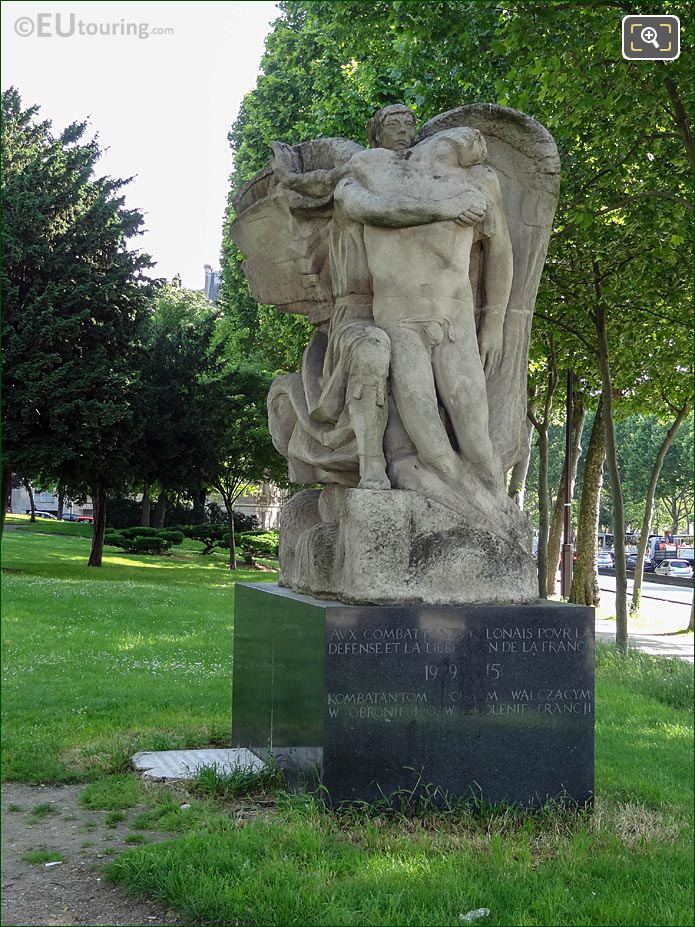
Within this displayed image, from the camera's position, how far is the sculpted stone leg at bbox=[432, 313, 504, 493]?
664cm

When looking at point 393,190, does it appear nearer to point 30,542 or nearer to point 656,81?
point 656,81

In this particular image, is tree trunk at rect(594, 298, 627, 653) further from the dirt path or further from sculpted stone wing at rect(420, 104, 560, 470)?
the dirt path

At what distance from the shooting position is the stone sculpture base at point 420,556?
610cm

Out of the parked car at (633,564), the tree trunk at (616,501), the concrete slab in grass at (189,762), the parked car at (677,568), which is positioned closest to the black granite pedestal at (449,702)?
the concrete slab in grass at (189,762)

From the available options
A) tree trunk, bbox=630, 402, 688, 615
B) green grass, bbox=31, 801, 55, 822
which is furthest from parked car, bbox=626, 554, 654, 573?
green grass, bbox=31, 801, 55, 822

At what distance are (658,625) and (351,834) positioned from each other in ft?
63.5

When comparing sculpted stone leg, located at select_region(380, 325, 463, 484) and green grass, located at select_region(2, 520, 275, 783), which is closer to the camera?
sculpted stone leg, located at select_region(380, 325, 463, 484)

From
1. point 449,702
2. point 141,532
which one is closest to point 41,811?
point 449,702

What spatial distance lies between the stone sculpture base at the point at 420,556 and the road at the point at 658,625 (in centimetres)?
963

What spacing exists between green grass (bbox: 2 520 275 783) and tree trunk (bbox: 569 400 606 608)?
24.2 ft

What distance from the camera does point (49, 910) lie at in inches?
183

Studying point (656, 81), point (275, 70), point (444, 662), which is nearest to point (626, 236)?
point (656, 81)

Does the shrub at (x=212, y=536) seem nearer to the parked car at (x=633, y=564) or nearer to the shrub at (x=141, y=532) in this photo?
the shrub at (x=141, y=532)

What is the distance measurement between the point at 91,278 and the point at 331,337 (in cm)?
1917
